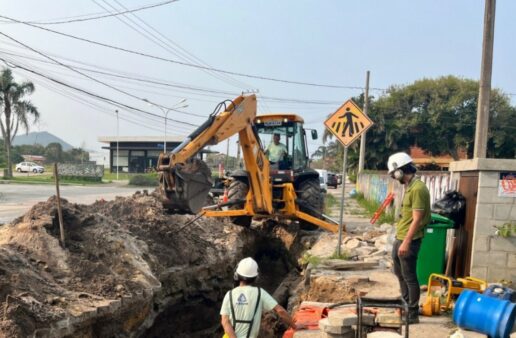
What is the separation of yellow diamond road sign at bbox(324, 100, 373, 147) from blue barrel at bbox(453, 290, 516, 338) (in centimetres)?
396

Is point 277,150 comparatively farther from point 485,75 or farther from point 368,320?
point 368,320

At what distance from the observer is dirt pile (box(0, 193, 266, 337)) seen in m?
5.79

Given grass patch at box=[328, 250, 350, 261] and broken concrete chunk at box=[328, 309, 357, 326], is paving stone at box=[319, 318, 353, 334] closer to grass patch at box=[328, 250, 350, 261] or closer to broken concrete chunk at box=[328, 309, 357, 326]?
broken concrete chunk at box=[328, 309, 357, 326]

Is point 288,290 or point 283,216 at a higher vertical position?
point 283,216

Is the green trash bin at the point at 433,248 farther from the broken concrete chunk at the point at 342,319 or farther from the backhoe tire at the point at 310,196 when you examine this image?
the backhoe tire at the point at 310,196

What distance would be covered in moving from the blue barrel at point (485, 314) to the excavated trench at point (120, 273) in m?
3.54

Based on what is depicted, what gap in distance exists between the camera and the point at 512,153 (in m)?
38.1

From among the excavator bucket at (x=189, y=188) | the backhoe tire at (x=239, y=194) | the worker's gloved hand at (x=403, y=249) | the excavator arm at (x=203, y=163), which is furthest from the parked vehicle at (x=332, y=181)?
the worker's gloved hand at (x=403, y=249)

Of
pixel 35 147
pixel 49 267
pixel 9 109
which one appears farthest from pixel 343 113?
pixel 35 147

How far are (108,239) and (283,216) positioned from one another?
4.69 meters

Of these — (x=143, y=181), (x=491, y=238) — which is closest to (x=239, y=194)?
(x=491, y=238)

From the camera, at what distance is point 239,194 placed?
38.7ft

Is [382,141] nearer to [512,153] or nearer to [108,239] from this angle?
[512,153]

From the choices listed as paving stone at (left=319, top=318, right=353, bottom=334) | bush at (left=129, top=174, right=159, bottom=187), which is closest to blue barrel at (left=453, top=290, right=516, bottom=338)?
paving stone at (left=319, top=318, right=353, bottom=334)
